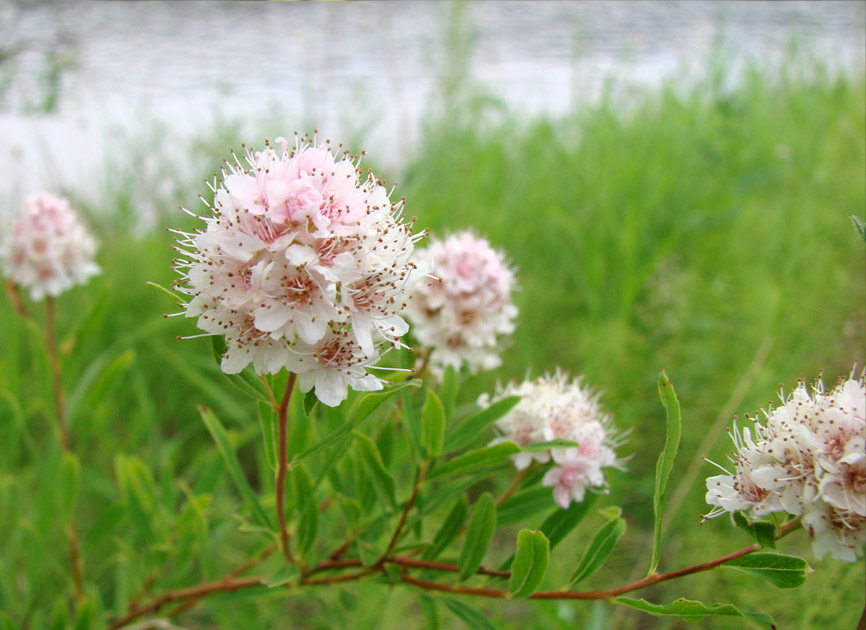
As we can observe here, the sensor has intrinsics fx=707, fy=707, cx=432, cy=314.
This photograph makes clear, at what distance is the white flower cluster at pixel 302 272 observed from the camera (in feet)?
2.38

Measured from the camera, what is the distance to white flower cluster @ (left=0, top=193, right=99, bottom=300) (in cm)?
162

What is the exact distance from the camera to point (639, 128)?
3.51 m

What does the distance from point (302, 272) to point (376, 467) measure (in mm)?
384

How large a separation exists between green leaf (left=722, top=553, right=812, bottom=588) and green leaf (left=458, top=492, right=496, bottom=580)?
0.30 meters

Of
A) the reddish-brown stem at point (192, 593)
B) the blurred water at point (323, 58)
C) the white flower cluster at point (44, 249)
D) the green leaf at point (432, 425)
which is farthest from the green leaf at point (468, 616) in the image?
the blurred water at point (323, 58)

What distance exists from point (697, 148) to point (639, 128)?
0.41 meters

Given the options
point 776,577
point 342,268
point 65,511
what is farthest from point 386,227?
point 65,511

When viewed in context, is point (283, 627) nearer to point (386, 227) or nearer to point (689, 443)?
point (689, 443)

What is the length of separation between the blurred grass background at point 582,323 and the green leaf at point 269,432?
407mm

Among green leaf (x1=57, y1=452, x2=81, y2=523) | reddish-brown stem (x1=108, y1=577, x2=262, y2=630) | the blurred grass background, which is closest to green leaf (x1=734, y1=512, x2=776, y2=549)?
the blurred grass background

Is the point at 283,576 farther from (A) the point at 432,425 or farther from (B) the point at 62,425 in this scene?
(B) the point at 62,425

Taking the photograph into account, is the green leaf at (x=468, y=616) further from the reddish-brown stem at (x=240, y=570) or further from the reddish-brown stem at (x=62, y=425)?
the reddish-brown stem at (x=62, y=425)

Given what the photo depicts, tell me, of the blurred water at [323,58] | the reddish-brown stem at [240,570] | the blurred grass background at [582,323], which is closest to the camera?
the reddish-brown stem at [240,570]

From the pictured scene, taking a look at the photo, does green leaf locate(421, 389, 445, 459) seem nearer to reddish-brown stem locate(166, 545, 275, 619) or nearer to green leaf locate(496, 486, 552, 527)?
green leaf locate(496, 486, 552, 527)
